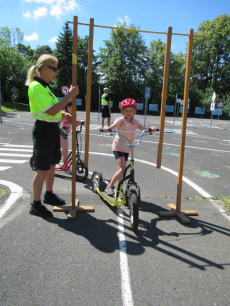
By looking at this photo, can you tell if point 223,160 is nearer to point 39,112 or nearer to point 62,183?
point 62,183

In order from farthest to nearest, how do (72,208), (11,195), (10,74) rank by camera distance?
(10,74)
(11,195)
(72,208)

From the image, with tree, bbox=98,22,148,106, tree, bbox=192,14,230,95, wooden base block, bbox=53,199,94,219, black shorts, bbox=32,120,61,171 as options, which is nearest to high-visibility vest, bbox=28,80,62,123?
black shorts, bbox=32,120,61,171

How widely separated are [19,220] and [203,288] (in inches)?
97.5

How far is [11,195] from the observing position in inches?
171

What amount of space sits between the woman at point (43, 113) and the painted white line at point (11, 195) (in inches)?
20.1

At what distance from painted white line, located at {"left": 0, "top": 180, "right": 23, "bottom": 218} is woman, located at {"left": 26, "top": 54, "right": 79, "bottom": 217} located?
510 mm

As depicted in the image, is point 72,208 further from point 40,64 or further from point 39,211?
point 40,64

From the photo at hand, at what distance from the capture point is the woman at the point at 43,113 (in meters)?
3.12

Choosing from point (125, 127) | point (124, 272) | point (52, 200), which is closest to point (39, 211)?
point (52, 200)

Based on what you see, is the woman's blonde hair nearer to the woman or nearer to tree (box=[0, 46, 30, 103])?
the woman

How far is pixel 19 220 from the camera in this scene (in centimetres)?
342

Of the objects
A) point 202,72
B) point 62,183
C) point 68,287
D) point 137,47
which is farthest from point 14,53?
point 68,287

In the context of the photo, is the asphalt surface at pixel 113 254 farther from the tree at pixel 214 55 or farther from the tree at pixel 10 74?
the tree at pixel 214 55

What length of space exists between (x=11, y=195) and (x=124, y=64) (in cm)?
4657
